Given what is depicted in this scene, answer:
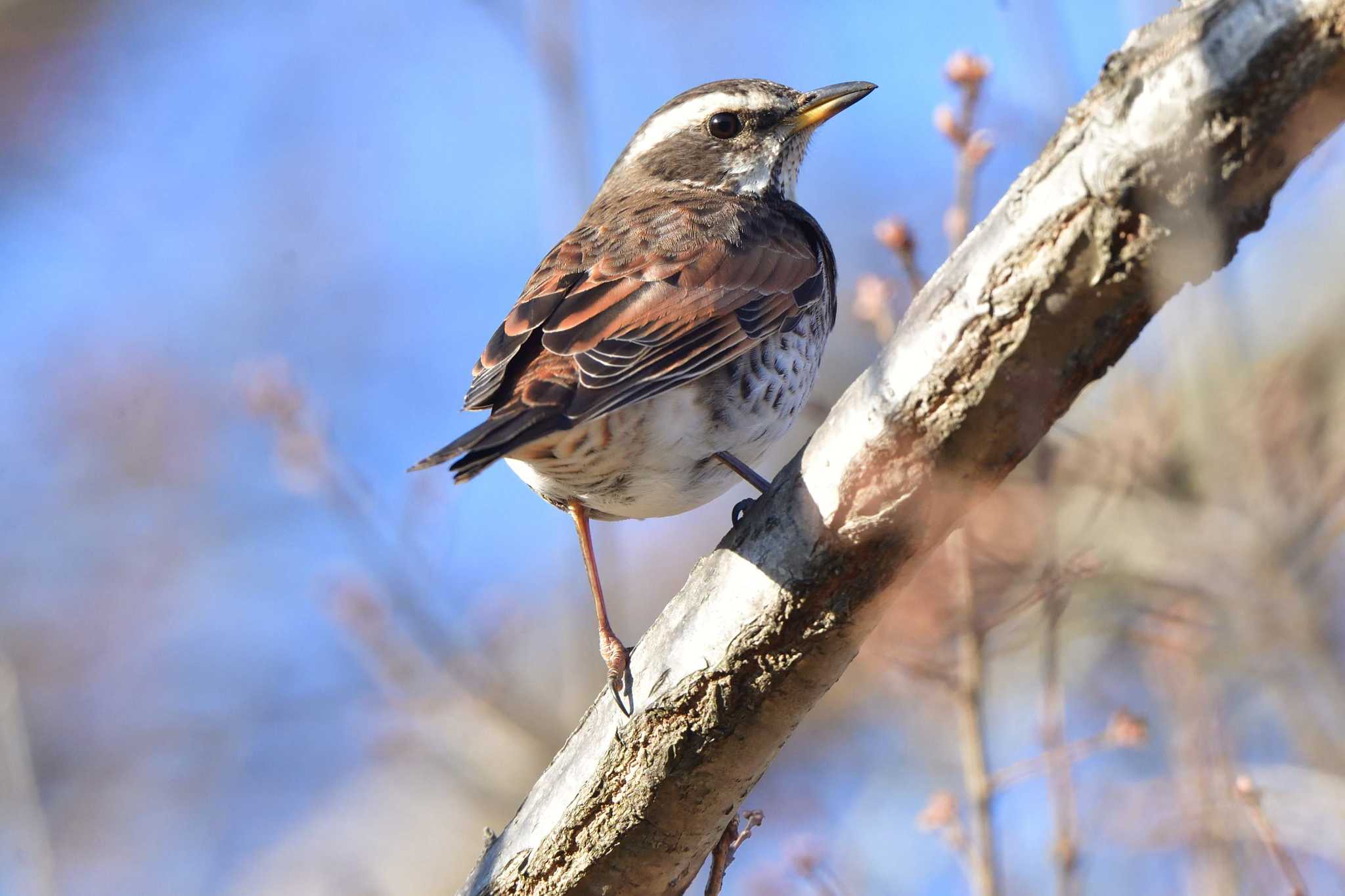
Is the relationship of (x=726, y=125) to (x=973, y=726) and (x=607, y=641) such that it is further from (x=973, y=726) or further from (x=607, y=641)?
(x=973, y=726)

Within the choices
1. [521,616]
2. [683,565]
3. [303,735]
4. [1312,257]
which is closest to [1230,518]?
[1312,257]

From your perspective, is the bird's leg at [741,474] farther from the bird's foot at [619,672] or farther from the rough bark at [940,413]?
the rough bark at [940,413]

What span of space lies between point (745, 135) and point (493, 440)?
3.05 m

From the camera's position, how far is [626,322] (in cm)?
454

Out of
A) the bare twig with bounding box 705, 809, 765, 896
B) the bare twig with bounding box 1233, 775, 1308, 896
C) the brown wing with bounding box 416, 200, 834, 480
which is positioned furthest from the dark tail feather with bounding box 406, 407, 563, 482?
the bare twig with bounding box 1233, 775, 1308, 896

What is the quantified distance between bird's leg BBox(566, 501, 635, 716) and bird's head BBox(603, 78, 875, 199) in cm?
201

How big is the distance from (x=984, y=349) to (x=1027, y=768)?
177cm

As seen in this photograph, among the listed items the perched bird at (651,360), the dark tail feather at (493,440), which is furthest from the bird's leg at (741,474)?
Answer: the dark tail feather at (493,440)

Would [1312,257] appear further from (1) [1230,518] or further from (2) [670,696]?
(2) [670,696]

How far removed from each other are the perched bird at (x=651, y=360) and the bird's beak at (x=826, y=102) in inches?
23.6

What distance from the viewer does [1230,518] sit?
575 centimetres

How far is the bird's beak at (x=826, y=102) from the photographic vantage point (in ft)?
19.9

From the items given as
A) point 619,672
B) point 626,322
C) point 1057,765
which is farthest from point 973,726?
point 626,322

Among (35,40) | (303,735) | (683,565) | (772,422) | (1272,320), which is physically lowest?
(1272,320)
